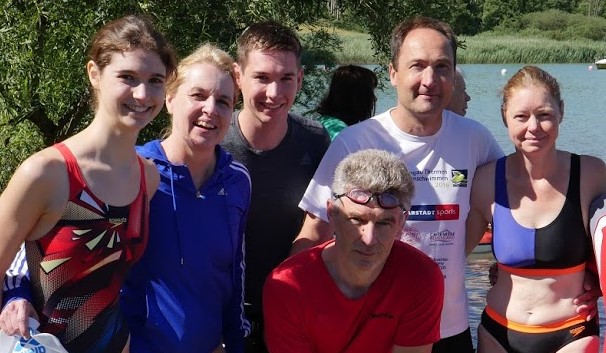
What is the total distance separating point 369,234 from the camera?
10.7ft

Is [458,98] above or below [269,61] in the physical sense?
below

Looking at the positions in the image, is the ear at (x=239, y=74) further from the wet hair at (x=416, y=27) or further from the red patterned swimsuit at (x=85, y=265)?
the red patterned swimsuit at (x=85, y=265)

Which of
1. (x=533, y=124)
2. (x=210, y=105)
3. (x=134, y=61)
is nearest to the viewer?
(x=134, y=61)

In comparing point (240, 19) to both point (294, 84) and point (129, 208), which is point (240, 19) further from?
point (129, 208)

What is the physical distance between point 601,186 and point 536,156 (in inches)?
11.3

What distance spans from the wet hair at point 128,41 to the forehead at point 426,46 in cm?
109

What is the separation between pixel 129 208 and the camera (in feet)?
9.61

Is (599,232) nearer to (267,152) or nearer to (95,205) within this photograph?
(267,152)

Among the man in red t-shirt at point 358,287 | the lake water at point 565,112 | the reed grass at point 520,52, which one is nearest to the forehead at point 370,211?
the man in red t-shirt at point 358,287

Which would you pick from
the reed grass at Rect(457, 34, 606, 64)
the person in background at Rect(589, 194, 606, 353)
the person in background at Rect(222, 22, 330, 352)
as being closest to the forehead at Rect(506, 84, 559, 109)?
the person in background at Rect(589, 194, 606, 353)

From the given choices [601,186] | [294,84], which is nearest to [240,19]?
[294,84]

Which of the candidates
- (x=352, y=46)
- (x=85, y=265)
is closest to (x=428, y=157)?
(x=85, y=265)

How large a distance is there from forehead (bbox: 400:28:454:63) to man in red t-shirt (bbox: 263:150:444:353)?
58 cm

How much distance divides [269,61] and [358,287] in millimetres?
983
